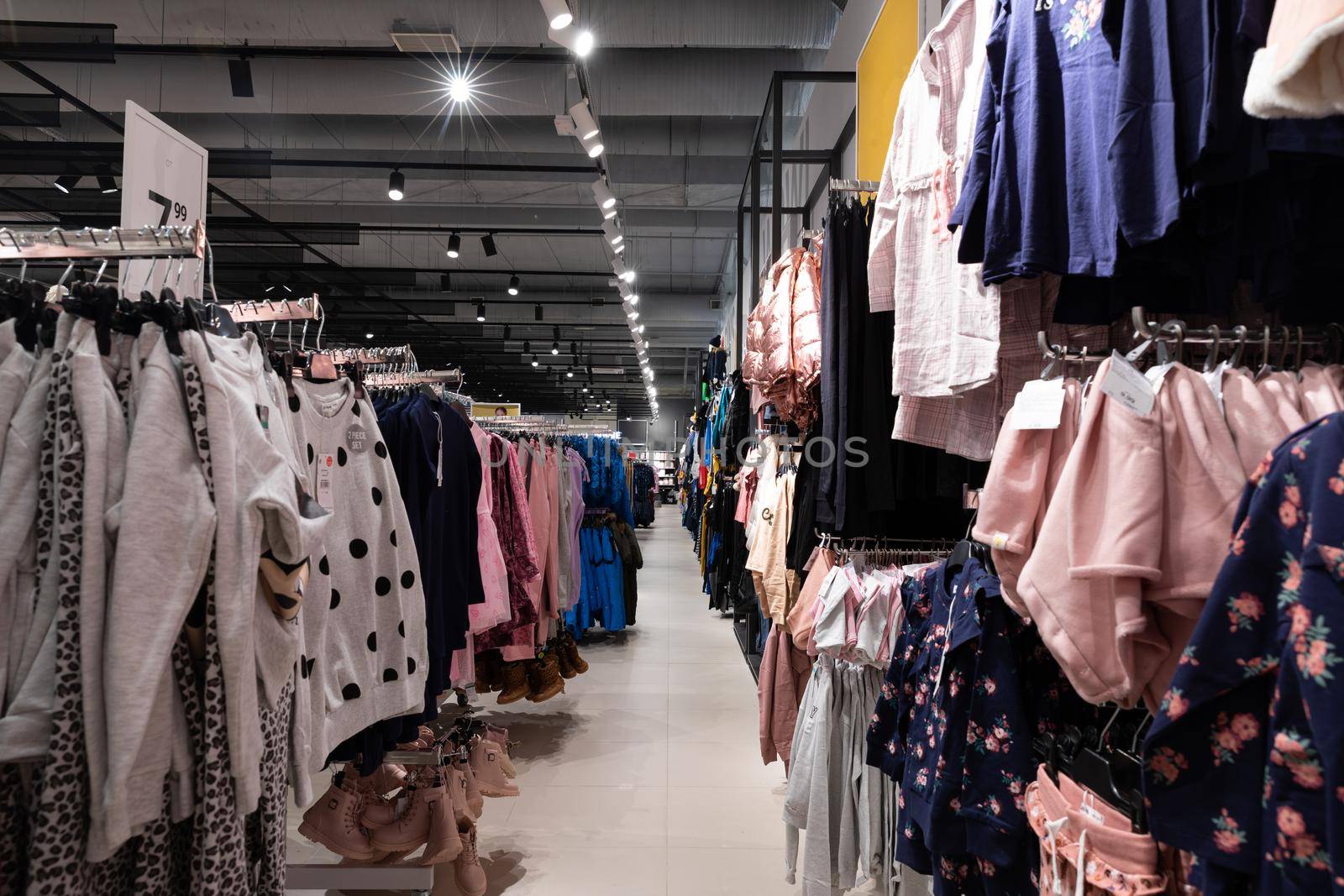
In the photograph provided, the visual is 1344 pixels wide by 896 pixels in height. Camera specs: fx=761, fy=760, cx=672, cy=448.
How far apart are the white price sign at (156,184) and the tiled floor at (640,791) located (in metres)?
2.37

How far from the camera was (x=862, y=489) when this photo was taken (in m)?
2.44

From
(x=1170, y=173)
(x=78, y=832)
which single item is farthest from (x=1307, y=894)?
(x=78, y=832)

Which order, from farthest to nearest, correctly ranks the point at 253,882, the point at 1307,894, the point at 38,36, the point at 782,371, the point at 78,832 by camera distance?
the point at 38,36 → the point at 782,371 → the point at 253,882 → the point at 78,832 → the point at 1307,894

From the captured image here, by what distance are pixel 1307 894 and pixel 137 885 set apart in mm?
1610

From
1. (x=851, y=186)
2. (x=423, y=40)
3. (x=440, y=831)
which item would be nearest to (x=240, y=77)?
(x=423, y=40)

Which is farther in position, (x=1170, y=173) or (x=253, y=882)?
(x=253, y=882)

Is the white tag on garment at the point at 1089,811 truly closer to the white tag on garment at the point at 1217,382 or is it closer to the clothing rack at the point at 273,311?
the white tag on garment at the point at 1217,382

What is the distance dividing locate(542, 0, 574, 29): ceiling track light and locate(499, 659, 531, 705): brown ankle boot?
12.2 ft

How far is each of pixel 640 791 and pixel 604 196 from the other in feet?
18.1

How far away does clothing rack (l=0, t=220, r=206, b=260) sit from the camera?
55.0 inches

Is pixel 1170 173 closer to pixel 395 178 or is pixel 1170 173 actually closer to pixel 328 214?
pixel 395 178

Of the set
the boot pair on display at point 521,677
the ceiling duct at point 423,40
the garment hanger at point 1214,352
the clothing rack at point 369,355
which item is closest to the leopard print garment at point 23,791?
the clothing rack at point 369,355

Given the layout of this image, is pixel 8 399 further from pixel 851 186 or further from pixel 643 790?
pixel 643 790

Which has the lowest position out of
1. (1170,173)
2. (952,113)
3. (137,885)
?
(137,885)
